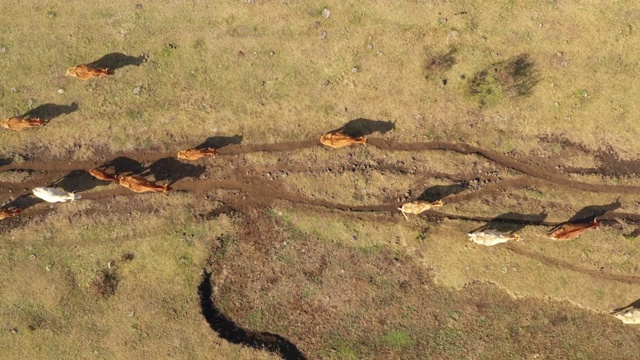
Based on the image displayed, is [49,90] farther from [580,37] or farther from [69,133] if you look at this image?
[580,37]

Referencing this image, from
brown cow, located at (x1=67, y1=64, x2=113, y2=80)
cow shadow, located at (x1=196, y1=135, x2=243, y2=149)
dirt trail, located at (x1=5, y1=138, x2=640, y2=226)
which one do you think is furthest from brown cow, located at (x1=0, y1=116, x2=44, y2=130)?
cow shadow, located at (x1=196, y1=135, x2=243, y2=149)

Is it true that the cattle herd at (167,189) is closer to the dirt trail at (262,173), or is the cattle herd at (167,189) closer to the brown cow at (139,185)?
the brown cow at (139,185)

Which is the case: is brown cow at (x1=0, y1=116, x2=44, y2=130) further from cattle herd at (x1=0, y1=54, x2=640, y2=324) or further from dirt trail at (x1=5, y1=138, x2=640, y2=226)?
dirt trail at (x1=5, y1=138, x2=640, y2=226)

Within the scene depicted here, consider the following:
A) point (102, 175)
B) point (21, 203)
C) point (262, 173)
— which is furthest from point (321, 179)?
point (21, 203)

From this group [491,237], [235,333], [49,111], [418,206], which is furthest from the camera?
[235,333]

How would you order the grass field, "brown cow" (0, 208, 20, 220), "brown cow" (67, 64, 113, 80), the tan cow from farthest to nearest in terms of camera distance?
the grass field < "brown cow" (0, 208, 20, 220) < the tan cow < "brown cow" (67, 64, 113, 80)

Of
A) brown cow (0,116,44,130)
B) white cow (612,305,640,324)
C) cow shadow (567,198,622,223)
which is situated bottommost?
white cow (612,305,640,324)

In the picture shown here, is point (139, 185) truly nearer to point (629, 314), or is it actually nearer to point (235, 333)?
point (235, 333)
